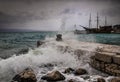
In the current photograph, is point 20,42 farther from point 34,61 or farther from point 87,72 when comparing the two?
point 87,72

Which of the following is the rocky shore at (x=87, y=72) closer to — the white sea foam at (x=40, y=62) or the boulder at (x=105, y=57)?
the boulder at (x=105, y=57)

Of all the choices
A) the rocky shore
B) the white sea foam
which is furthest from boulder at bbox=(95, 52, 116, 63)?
the white sea foam

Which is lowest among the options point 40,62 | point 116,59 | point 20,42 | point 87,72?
point 20,42

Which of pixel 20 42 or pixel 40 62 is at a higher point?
pixel 40 62

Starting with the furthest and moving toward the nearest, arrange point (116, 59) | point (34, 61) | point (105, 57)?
point (34, 61) → point (105, 57) → point (116, 59)

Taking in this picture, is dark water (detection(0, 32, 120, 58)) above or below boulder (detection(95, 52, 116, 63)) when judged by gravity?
below

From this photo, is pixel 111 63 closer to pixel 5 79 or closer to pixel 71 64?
pixel 71 64

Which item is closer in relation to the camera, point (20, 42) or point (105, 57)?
point (105, 57)

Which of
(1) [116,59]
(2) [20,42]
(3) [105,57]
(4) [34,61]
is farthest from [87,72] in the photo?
(2) [20,42]

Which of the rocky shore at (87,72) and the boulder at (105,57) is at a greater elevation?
the boulder at (105,57)

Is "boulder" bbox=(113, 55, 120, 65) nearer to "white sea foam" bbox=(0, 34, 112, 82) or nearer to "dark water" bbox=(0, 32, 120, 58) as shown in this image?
"white sea foam" bbox=(0, 34, 112, 82)

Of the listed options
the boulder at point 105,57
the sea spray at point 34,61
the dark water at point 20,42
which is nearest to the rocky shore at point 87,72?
the boulder at point 105,57

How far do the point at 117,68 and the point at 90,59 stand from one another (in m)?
1.34

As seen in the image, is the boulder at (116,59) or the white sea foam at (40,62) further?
the white sea foam at (40,62)
